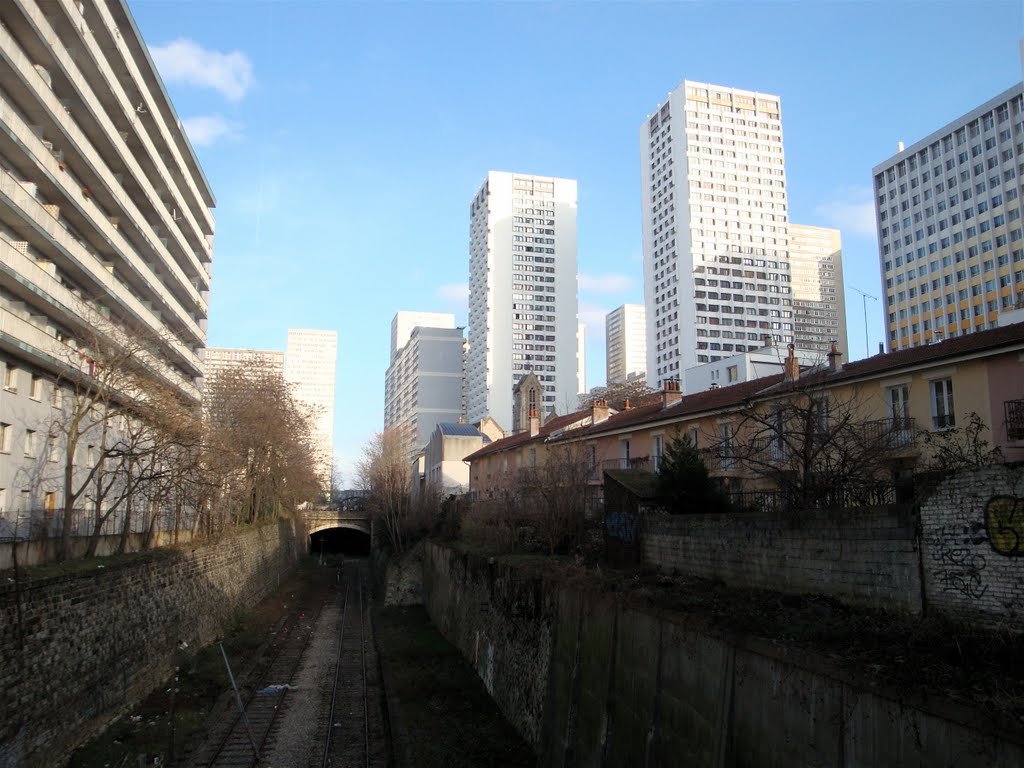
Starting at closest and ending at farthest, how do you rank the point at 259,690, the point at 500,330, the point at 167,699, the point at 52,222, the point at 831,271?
the point at 167,699 → the point at 259,690 → the point at 52,222 → the point at 500,330 → the point at 831,271

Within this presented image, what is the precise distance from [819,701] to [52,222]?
35.5 m

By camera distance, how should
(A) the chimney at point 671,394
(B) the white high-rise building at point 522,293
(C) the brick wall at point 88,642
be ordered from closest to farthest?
1. (C) the brick wall at point 88,642
2. (A) the chimney at point 671,394
3. (B) the white high-rise building at point 522,293

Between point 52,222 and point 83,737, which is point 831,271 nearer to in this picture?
point 52,222

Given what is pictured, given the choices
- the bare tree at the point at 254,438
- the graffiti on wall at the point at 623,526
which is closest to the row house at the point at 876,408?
the graffiti on wall at the point at 623,526

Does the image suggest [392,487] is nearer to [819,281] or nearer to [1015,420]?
[1015,420]

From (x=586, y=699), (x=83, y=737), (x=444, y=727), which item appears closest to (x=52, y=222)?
(x=83, y=737)

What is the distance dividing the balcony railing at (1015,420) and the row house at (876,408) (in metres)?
0.02

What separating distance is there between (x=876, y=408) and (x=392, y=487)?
A: 36265 mm

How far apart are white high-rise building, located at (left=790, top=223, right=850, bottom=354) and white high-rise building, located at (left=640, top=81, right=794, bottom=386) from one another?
127 feet

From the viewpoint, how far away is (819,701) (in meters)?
8.10

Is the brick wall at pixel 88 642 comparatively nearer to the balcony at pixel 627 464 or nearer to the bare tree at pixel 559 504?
the bare tree at pixel 559 504

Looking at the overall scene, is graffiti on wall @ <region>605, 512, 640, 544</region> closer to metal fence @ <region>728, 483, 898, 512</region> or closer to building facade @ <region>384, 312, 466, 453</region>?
metal fence @ <region>728, 483, 898, 512</region>

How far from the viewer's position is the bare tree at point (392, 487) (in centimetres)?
4969

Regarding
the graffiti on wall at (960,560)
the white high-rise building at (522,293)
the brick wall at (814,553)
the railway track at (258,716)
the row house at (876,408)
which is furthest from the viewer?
the white high-rise building at (522,293)
